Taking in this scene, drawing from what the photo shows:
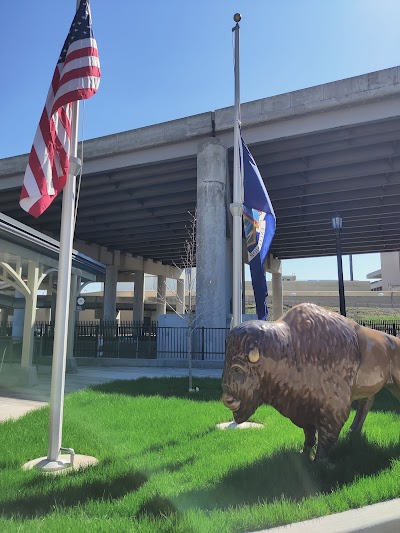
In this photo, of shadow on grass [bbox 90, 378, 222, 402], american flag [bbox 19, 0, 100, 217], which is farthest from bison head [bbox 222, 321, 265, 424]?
shadow on grass [bbox 90, 378, 222, 402]

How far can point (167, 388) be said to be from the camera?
11031mm

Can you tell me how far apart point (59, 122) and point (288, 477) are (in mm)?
4857

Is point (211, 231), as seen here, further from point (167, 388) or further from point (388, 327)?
point (388, 327)

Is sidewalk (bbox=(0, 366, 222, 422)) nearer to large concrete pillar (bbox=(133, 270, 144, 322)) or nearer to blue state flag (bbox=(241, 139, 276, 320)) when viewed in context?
blue state flag (bbox=(241, 139, 276, 320))

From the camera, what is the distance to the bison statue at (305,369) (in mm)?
4176

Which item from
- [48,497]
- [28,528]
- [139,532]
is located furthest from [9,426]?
[139,532]

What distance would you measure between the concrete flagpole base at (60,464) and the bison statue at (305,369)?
206 cm

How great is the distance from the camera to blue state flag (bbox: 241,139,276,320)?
7289 mm

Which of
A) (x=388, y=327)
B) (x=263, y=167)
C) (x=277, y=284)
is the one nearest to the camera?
(x=263, y=167)

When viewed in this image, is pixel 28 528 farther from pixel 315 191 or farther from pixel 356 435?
pixel 315 191

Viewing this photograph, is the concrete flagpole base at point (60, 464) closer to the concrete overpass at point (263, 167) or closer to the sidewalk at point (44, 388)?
the sidewalk at point (44, 388)

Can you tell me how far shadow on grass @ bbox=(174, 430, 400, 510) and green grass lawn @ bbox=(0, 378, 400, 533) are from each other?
0.01 metres

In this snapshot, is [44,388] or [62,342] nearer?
[62,342]

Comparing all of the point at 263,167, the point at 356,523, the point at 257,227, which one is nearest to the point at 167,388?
the point at 257,227
